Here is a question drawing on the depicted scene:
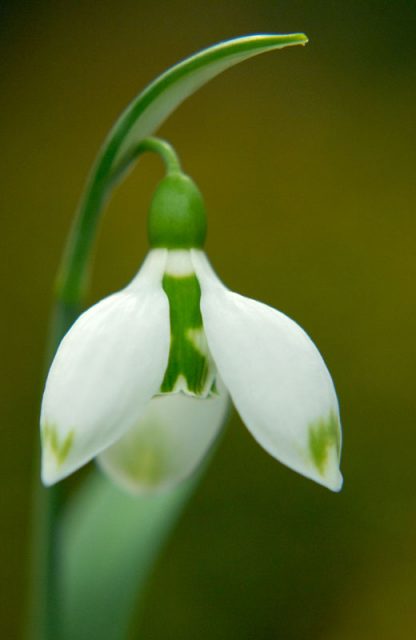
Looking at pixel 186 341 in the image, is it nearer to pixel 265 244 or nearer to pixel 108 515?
pixel 108 515

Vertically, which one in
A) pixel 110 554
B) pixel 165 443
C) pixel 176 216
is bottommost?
pixel 110 554

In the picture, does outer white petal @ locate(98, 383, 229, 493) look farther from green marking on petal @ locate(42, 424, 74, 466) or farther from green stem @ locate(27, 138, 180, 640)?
green marking on petal @ locate(42, 424, 74, 466)

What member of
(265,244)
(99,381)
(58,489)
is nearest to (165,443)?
(58,489)

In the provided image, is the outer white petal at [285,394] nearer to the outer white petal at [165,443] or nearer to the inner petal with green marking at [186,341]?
the inner petal with green marking at [186,341]

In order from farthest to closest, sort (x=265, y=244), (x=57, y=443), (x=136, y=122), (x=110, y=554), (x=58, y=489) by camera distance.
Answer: (x=265, y=244)
(x=110, y=554)
(x=58, y=489)
(x=136, y=122)
(x=57, y=443)

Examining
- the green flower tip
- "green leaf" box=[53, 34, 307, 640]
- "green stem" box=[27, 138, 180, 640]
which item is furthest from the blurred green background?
the green flower tip

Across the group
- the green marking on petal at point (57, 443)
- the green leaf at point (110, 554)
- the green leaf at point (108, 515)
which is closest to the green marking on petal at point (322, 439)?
the green marking on petal at point (57, 443)

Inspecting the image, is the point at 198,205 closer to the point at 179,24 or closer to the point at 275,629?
the point at 275,629
